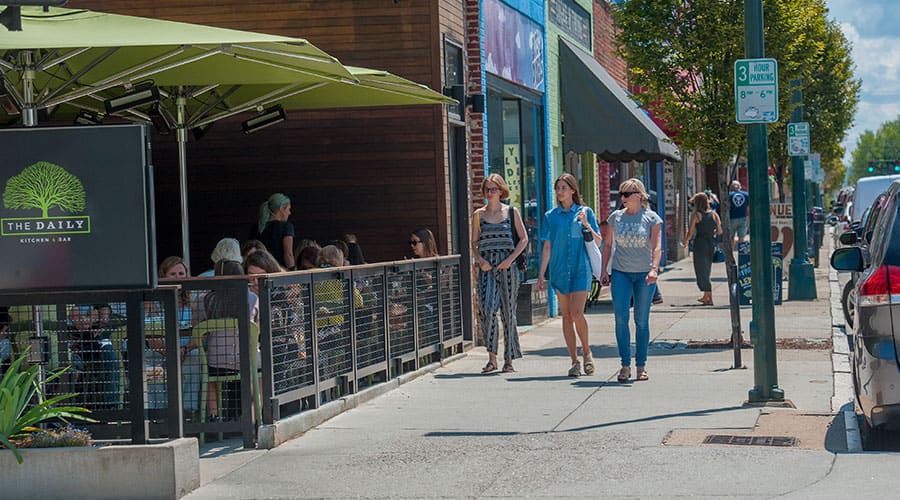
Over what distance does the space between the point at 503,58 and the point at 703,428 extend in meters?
8.74

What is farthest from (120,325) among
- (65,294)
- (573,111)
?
(573,111)

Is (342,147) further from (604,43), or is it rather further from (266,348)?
(604,43)

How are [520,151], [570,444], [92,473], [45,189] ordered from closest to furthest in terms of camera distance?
[92,473] → [45,189] → [570,444] → [520,151]

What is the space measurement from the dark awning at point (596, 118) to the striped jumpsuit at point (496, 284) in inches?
343

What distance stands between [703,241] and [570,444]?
13096 mm

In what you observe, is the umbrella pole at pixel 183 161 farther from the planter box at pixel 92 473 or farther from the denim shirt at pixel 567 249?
the planter box at pixel 92 473

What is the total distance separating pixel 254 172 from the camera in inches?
587

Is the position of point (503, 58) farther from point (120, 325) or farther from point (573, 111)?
point (120, 325)

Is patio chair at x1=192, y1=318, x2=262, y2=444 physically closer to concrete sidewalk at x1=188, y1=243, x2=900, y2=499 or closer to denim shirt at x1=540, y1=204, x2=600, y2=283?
concrete sidewalk at x1=188, y1=243, x2=900, y2=499

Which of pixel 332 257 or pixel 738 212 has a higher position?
pixel 738 212

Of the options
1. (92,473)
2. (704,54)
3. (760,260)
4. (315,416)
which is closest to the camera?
(92,473)

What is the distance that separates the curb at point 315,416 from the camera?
9141 mm

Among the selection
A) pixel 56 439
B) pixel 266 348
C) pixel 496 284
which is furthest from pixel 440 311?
pixel 56 439

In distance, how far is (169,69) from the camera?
418 inches
